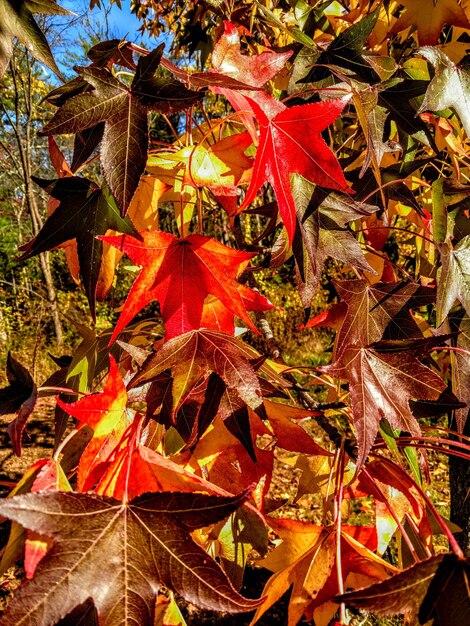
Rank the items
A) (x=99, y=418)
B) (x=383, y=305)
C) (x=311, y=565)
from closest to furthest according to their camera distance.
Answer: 1. (x=99, y=418)
2. (x=311, y=565)
3. (x=383, y=305)

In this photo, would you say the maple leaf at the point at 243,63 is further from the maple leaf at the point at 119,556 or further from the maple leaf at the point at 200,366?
the maple leaf at the point at 119,556

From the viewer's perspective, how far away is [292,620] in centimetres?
67

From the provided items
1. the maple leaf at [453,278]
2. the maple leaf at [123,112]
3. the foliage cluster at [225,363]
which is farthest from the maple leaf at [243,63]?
the maple leaf at [453,278]

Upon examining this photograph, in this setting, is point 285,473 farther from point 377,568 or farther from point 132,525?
point 132,525

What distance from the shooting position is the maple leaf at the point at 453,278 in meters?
0.70

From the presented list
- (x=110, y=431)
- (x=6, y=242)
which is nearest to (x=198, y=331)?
(x=110, y=431)

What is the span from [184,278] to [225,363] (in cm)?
14

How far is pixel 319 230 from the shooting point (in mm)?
709

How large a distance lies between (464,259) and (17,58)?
6.26 meters

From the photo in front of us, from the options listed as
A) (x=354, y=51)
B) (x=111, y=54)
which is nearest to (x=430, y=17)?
(x=354, y=51)

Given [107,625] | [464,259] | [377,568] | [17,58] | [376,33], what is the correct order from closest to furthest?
1. [107,625]
2. [377,568]
3. [464,259]
4. [376,33]
5. [17,58]

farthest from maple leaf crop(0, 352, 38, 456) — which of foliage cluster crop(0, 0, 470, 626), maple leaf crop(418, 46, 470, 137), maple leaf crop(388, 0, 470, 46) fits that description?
maple leaf crop(388, 0, 470, 46)

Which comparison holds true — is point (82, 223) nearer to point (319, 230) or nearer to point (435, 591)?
point (319, 230)

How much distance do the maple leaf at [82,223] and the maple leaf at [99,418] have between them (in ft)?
0.52
